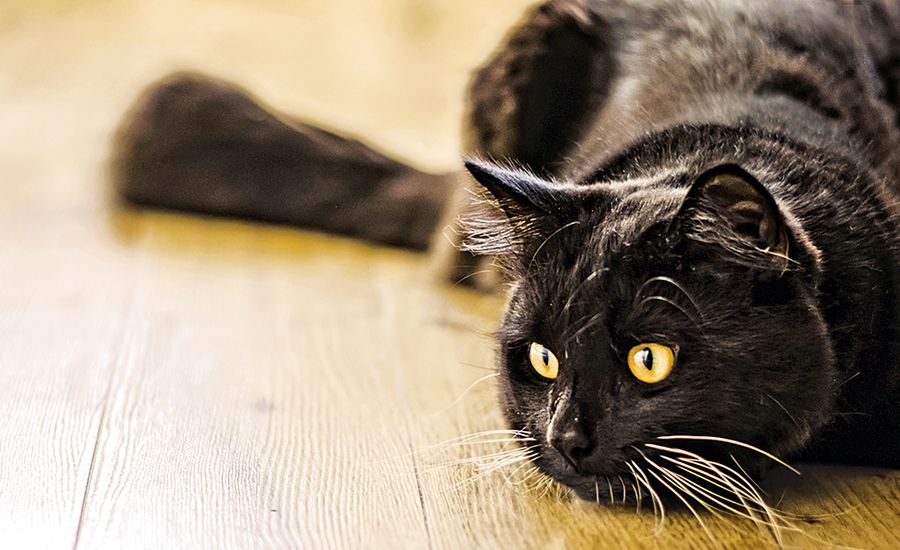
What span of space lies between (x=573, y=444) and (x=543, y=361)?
0.12 meters

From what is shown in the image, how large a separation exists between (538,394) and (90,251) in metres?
A: 1.20

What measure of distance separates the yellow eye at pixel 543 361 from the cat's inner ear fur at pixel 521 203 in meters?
0.11

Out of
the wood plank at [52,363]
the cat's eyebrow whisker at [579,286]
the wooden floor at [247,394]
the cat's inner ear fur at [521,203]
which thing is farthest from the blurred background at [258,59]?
the cat's eyebrow whisker at [579,286]

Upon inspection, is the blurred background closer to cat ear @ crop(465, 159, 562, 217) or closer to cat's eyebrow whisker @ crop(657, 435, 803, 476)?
cat ear @ crop(465, 159, 562, 217)

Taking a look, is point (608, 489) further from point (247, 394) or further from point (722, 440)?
point (247, 394)

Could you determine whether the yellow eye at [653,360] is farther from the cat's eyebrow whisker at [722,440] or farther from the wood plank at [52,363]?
the wood plank at [52,363]

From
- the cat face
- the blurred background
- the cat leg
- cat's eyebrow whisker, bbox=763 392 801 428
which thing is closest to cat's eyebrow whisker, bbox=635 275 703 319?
the cat face

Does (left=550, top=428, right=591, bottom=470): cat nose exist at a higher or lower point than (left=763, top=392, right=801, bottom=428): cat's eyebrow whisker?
lower

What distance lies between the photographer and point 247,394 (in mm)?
1598

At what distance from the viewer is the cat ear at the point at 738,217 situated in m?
1.09

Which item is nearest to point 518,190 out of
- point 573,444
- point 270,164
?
point 573,444

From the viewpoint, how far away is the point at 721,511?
1252 millimetres

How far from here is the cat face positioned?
1.15 m

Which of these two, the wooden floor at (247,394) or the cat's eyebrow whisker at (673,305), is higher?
Result: the cat's eyebrow whisker at (673,305)
